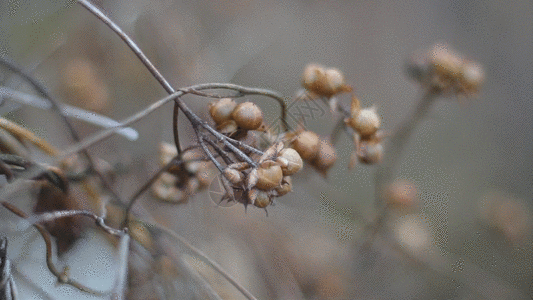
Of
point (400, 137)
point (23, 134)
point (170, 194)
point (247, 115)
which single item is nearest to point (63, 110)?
point (23, 134)

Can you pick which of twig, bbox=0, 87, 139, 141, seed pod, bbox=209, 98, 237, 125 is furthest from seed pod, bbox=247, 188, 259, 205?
twig, bbox=0, 87, 139, 141

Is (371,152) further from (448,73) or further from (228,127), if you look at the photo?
(448,73)

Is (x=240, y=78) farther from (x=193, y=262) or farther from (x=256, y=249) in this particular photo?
(x=193, y=262)

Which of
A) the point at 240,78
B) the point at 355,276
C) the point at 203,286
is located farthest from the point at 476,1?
the point at 203,286

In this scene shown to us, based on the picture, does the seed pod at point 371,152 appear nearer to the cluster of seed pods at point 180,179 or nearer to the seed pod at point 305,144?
the seed pod at point 305,144

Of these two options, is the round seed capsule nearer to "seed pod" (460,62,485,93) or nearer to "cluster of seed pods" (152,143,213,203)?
"cluster of seed pods" (152,143,213,203)

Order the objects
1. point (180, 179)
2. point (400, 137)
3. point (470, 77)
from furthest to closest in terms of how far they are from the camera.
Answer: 1. point (400, 137)
2. point (470, 77)
3. point (180, 179)
